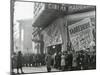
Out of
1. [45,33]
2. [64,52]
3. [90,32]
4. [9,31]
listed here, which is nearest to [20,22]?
[9,31]

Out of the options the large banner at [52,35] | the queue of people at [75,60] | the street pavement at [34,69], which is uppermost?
the large banner at [52,35]

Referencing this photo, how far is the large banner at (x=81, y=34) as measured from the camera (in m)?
2.52

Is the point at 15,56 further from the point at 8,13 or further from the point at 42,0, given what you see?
the point at 42,0

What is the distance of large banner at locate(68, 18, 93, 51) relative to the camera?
2523mm

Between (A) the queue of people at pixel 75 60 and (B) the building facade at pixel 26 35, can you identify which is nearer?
(B) the building facade at pixel 26 35

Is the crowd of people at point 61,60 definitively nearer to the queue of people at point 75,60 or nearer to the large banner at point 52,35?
the queue of people at point 75,60

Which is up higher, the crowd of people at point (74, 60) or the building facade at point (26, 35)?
the building facade at point (26, 35)

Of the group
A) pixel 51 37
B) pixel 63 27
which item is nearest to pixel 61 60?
pixel 51 37

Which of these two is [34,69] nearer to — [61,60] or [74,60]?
[61,60]

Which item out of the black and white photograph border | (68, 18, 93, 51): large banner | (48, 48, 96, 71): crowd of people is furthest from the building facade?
(68, 18, 93, 51): large banner

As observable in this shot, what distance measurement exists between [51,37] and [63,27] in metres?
0.23

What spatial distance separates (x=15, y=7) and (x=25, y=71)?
871 millimetres

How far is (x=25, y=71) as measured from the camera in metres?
2.33

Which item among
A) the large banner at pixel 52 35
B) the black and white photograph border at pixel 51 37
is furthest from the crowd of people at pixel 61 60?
the large banner at pixel 52 35
